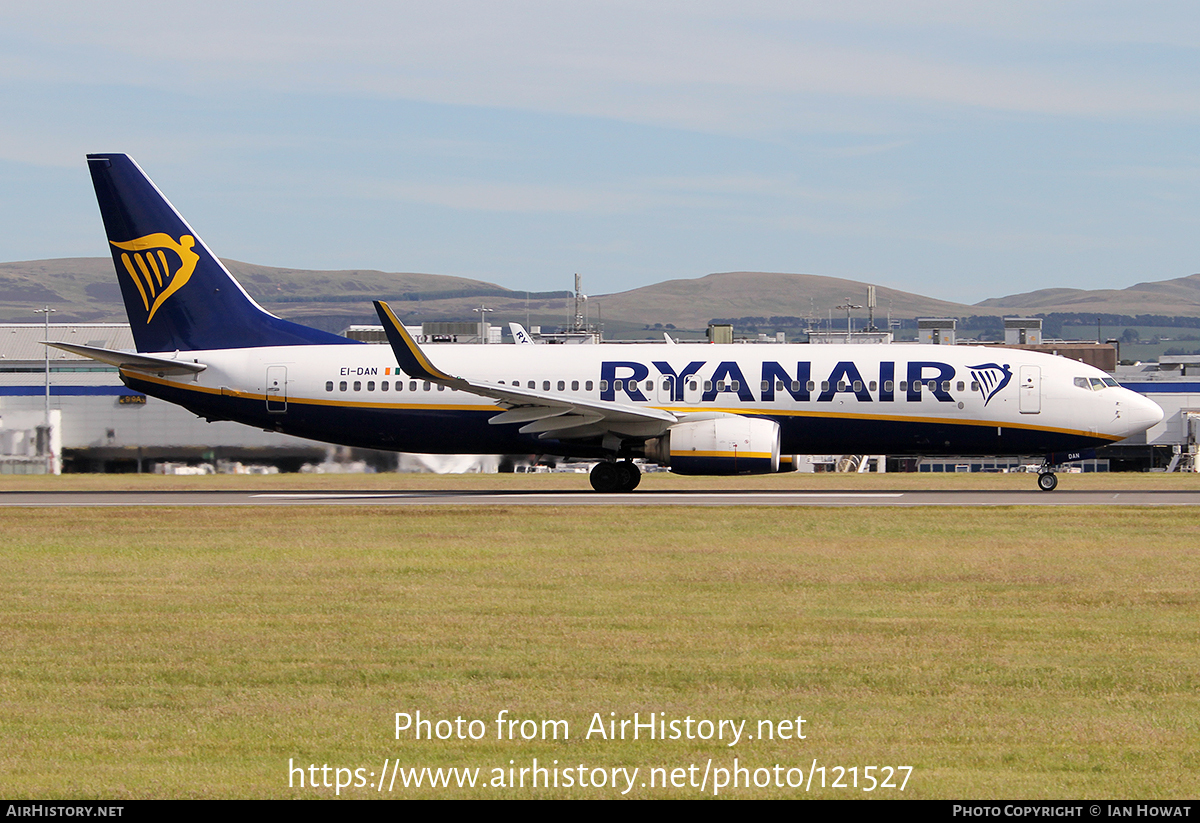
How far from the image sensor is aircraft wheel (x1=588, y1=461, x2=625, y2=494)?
36.9 meters

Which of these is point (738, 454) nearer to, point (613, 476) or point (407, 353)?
point (613, 476)

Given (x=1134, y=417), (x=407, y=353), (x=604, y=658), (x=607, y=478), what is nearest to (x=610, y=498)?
(x=607, y=478)

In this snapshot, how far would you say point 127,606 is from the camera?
16.2m

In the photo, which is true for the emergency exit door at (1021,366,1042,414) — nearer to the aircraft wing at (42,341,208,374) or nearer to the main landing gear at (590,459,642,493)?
the main landing gear at (590,459,642,493)

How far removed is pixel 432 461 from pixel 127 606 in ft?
113

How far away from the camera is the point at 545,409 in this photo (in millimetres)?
35781

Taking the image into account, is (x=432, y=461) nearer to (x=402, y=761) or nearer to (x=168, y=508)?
(x=168, y=508)

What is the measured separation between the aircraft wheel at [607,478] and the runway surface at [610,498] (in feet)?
1.73

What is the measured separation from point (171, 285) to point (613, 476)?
46.0 ft

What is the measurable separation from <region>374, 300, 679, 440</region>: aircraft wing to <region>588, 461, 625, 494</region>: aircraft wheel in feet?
4.00

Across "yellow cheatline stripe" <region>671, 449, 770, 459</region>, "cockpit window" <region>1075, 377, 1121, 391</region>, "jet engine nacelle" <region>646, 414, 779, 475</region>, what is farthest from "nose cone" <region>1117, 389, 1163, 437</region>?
"yellow cheatline stripe" <region>671, 449, 770, 459</region>

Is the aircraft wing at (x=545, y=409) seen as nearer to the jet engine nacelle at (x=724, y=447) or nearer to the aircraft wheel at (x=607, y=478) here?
the jet engine nacelle at (x=724, y=447)

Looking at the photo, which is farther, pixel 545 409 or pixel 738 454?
pixel 545 409
